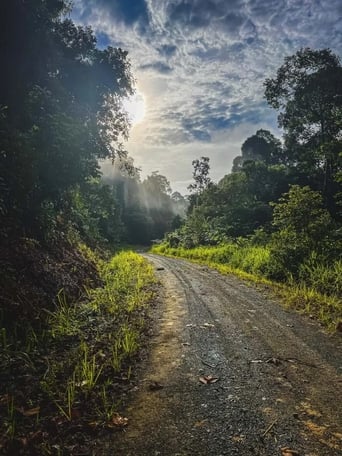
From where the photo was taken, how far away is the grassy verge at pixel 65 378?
3182 mm

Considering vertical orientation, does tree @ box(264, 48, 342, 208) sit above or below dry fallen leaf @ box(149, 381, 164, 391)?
above

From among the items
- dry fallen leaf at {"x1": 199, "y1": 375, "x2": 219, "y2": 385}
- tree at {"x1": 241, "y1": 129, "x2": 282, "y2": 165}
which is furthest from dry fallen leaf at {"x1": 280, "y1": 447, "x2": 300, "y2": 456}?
tree at {"x1": 241, "y1": 129, "x2": 282, "y2": 165}

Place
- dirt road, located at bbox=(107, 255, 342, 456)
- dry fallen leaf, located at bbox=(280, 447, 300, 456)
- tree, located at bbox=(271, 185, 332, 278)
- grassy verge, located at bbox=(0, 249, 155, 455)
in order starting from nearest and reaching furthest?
1. dry fallen leaf, located at bbox=(280, 447, 300, 456)
2. dirt road, located at bbox=(107, 255, 342, 456)
3. grassy verge, located at bbox=(0, 249, 155, 455)
4. tree, located at bbox=(271, 185, 332, 278)

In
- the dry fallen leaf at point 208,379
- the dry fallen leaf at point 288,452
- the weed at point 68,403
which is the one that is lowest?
the dry fallen leaf at point 288,452

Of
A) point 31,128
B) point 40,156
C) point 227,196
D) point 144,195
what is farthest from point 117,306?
point 144,195

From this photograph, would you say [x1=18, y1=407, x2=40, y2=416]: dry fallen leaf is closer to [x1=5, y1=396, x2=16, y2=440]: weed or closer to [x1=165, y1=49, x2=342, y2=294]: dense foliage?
[x1=5, y1=396, x2=16, y2=440]: weed

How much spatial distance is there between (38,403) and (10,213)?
5547 millimetres

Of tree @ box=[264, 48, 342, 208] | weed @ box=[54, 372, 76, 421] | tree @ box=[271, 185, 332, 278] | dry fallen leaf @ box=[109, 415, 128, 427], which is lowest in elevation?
dry fallen leaf @ box=[109, 415, 128, 427]

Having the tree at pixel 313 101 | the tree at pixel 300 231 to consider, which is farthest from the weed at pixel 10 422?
the tree at pixel 313 101

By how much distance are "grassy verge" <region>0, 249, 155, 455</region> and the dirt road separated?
0.34 metres

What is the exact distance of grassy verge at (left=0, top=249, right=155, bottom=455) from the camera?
3.18 metres

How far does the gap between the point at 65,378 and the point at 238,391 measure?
219cm

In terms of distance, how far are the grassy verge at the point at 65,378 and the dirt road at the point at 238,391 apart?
1.12 ft

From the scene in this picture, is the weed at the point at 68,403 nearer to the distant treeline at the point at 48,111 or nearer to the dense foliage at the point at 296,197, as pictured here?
the distant treeline at the point at 48,111
